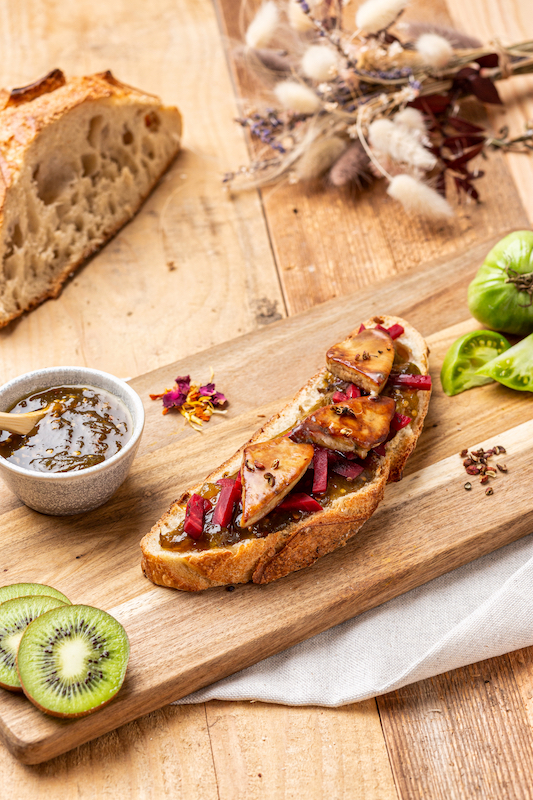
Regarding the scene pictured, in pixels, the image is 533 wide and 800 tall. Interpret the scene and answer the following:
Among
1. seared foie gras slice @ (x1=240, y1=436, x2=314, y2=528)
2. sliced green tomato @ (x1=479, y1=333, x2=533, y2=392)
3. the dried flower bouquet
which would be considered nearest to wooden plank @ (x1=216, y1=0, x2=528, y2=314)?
the dried flower bouquet

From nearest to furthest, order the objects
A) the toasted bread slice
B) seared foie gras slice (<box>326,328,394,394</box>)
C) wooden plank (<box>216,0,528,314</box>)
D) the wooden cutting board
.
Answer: the wooden cutting board
the toasted bread slice
seared foie gras slice (<box>326,328,394,394</box>)
wooden plank (<box>216,0,528,314</box>)

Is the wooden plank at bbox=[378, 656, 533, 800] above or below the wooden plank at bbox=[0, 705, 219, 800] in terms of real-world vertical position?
below

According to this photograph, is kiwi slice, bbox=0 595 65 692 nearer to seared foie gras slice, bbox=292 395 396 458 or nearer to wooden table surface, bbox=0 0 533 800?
wooden table surface, bbox=0 0 533 800

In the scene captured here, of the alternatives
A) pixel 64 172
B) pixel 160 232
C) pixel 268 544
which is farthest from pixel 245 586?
pixel 64 172

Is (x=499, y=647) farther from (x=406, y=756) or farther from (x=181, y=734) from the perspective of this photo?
(x=181, y=734)

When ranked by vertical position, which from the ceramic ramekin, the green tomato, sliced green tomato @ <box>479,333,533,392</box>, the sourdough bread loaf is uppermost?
the sourdough bread loaf

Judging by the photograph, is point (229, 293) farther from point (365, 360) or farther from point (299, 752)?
point (299, 752)

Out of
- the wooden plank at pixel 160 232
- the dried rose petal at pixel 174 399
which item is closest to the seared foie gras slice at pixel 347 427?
the dried rose petal at pixel 174 399
